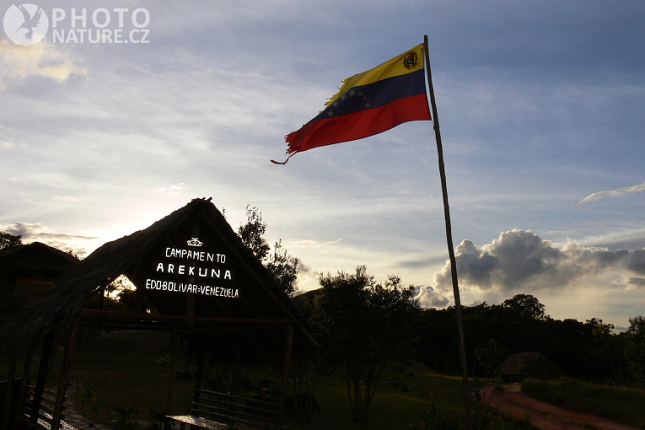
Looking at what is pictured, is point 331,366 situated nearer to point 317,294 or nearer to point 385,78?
point 317,294

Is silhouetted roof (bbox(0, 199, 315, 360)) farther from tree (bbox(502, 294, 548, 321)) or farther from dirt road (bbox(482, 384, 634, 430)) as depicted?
tree (bbox(502, 294, 548, 321))

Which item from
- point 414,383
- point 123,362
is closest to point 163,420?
point 123,362

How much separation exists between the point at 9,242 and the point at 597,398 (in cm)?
4518

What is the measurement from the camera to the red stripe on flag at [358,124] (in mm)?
8922

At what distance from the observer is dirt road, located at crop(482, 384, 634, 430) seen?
62.4 ft

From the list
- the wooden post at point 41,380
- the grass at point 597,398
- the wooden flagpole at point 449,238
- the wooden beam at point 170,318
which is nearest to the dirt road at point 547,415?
the grass at point 597,398

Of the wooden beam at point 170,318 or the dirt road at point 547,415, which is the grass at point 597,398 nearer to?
the dirt road at point 547,415

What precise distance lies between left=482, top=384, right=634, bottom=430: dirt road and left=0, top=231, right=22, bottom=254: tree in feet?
130

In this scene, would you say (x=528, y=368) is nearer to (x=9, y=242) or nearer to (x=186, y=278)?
(x=186, y=278)

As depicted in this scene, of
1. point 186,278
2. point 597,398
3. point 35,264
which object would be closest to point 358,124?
point 186,278

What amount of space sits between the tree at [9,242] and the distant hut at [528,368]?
4065 cm

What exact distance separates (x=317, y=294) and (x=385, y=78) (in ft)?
37.4

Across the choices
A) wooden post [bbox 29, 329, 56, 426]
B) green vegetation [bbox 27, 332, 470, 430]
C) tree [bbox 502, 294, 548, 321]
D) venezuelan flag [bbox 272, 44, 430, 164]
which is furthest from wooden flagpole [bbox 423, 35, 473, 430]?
tree [bbox 502, 294, 548, 321]

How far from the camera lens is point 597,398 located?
75.9 ft
